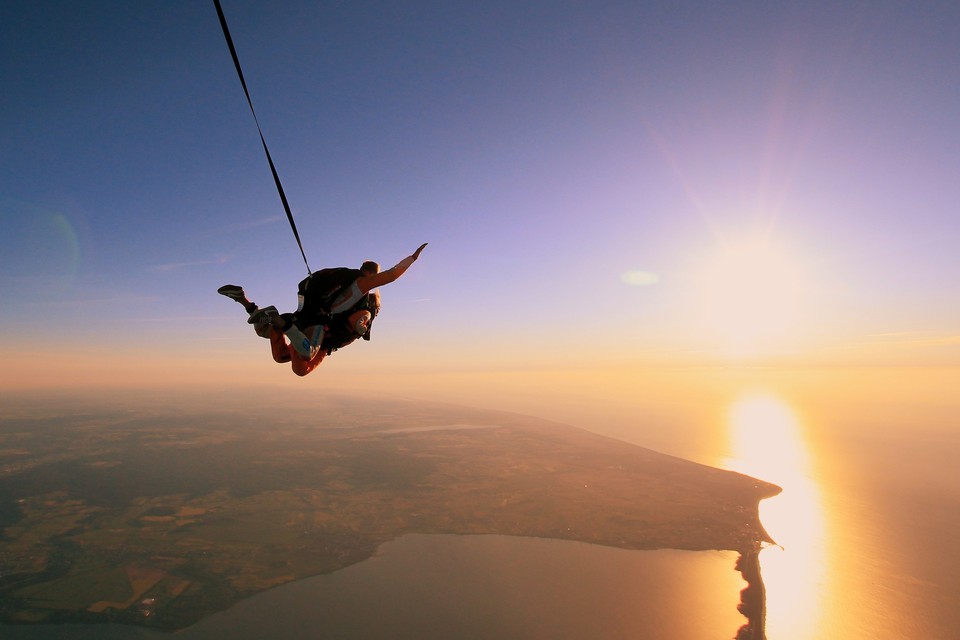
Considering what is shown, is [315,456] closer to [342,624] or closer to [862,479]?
[342,624]

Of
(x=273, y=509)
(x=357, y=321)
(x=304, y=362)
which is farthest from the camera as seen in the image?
(x=273, y=509)

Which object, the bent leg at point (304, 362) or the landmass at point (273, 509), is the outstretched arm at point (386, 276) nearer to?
the bent leg at point (304, 362)

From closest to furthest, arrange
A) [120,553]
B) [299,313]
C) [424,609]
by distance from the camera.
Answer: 1. [299,313]
2. [424,609]
3. [120,553]

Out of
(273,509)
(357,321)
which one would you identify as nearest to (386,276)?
(357,321)

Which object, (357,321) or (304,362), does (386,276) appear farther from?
(304,362)

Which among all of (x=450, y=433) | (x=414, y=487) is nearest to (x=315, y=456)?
(x=414, y=487)

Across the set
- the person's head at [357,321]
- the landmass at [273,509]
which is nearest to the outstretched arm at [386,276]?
the person's head at [357,321]
